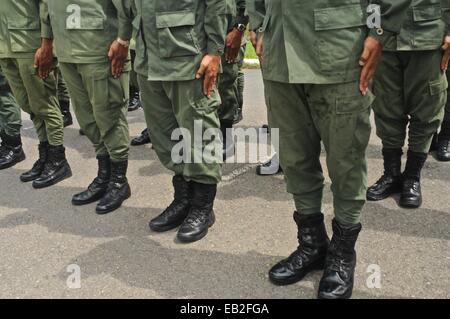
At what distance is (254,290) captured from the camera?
2572 millimetres

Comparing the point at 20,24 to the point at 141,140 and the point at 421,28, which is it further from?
the point at 421,28

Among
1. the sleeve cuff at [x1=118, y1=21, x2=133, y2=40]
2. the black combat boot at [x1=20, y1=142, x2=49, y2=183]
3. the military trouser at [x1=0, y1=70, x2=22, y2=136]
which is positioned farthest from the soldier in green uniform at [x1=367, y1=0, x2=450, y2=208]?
the military trouser at [x1=0, y1=70, x2=22, y2=136]

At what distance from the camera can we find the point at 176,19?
2766 mm

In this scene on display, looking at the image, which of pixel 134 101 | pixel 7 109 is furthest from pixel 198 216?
pixel 134 101

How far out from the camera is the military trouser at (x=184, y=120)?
2934mm

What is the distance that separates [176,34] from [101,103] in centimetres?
95

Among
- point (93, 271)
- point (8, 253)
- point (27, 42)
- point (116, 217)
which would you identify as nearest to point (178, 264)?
point (93, 271)

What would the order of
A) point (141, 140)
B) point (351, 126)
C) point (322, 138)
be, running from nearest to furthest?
1. point (351, 126)
2. point (322, 138)
3. point (141, 140)

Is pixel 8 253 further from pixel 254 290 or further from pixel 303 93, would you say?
pixel 303 93

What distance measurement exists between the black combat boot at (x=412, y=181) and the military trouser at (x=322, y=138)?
1176mm

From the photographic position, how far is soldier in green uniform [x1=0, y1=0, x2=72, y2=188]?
3.86 m

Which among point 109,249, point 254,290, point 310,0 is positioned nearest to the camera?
point 310,0

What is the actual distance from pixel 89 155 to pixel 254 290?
2995 mm

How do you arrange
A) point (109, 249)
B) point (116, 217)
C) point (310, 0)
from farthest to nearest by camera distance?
point (116, 217), point (109, 249), point (310, 0)
